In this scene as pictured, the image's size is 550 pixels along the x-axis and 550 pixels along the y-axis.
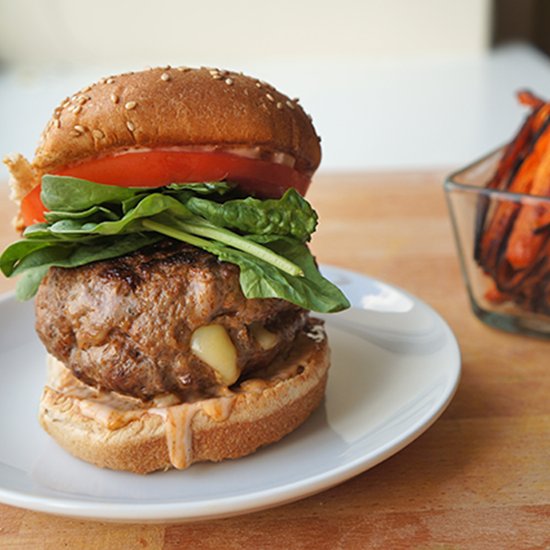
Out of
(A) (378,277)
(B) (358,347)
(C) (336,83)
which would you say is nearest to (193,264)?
(B) (358,347)

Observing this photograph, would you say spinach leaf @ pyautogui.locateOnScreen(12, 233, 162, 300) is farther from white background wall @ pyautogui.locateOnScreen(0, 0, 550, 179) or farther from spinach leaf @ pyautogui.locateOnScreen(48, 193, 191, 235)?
white background wall @ pyautogui.locateOnScreen(0, 0, 550, 179)

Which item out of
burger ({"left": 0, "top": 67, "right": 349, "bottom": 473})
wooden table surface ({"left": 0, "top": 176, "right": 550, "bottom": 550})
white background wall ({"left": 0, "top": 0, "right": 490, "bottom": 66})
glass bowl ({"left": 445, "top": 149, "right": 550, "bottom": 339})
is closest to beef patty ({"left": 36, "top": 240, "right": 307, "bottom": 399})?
burger ({"left": 0, "top": 67, "right": 349, "bottom": 473})

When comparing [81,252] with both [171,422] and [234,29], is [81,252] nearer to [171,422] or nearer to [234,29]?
[171,422]

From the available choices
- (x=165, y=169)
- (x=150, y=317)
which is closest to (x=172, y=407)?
(x=150, y=317)

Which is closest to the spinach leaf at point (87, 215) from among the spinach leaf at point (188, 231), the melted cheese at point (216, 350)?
the spinach leaf at point (188, 231)

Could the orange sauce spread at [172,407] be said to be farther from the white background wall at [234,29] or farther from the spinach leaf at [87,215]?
the white background wall at [234,29]

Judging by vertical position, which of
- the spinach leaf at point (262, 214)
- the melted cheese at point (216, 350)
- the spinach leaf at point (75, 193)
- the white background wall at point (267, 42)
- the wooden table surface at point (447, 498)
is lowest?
the white background wall at point (267, 42)

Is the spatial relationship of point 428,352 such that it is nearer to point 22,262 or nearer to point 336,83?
point 22,262
